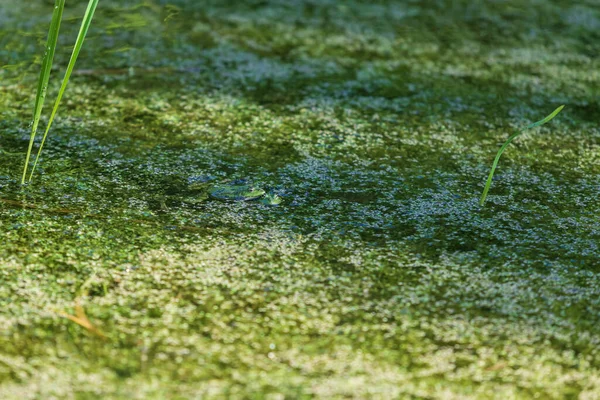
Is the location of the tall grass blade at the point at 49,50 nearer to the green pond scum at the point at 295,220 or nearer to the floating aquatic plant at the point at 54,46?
the floating aquatic plant at the point at 54,46

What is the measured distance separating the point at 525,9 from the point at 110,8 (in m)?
1.29

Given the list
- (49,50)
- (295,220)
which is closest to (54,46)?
(49,50)

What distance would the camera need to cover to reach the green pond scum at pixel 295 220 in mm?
854

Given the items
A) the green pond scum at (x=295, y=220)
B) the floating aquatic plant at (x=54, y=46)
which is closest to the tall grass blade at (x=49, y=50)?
the floating aquatic plant at (x=54, y=46)

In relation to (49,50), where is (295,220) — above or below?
below

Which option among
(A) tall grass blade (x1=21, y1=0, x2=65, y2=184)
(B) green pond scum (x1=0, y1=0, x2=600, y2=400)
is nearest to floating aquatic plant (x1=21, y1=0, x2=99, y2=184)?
(A) tall grass blade (x1=21, y1=0, x2=65, y2=184)

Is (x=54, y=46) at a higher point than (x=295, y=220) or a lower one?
higher

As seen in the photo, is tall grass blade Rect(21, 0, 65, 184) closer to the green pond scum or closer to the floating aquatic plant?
the floating aquatic plant

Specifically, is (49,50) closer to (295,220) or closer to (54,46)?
(54,46)

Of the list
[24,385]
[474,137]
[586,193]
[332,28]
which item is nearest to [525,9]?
[332,28]

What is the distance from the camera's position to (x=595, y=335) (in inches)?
36.4

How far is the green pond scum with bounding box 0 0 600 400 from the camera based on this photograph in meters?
0.85

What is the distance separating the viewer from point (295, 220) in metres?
1.16

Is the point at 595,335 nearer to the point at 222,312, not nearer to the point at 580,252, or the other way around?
the point at 580,252
